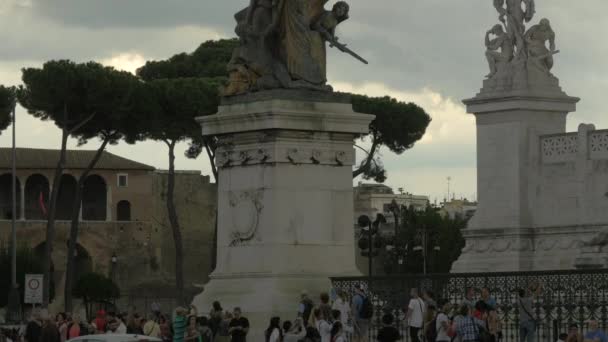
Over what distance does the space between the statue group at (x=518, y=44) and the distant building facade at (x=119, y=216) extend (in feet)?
165

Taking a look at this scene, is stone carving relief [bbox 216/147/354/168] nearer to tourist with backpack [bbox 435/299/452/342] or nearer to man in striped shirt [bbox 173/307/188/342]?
man in striped shirt [bbox 173/307/188/342]

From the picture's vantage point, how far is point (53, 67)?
70000 millimetres

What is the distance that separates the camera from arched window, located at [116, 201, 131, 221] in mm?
115900

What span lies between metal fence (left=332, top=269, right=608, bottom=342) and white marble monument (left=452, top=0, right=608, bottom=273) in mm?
26375

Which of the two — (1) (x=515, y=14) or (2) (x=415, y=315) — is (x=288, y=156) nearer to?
(2) (x=415, y=315)

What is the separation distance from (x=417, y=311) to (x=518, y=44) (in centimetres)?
3205

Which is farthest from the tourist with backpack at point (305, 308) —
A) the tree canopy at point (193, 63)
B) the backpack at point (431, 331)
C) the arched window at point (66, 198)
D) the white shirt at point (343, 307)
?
the arched window at point (66, 198)

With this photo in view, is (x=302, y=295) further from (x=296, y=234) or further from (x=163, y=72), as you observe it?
(x=163, y=72)

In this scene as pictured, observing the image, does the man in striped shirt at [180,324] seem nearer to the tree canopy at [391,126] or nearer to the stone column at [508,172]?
the stone column at [508,172]

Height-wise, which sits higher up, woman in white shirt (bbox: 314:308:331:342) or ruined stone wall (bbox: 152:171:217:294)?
ruined stone wall (bbox: 152:171:217:294)

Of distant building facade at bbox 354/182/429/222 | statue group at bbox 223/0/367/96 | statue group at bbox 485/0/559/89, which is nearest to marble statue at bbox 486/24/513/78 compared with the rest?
statue group at bbox 485/0/559/89

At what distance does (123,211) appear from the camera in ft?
384

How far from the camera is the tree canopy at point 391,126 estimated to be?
75.8m

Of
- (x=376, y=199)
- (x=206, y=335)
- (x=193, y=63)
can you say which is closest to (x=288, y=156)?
(x=206, y=335)
